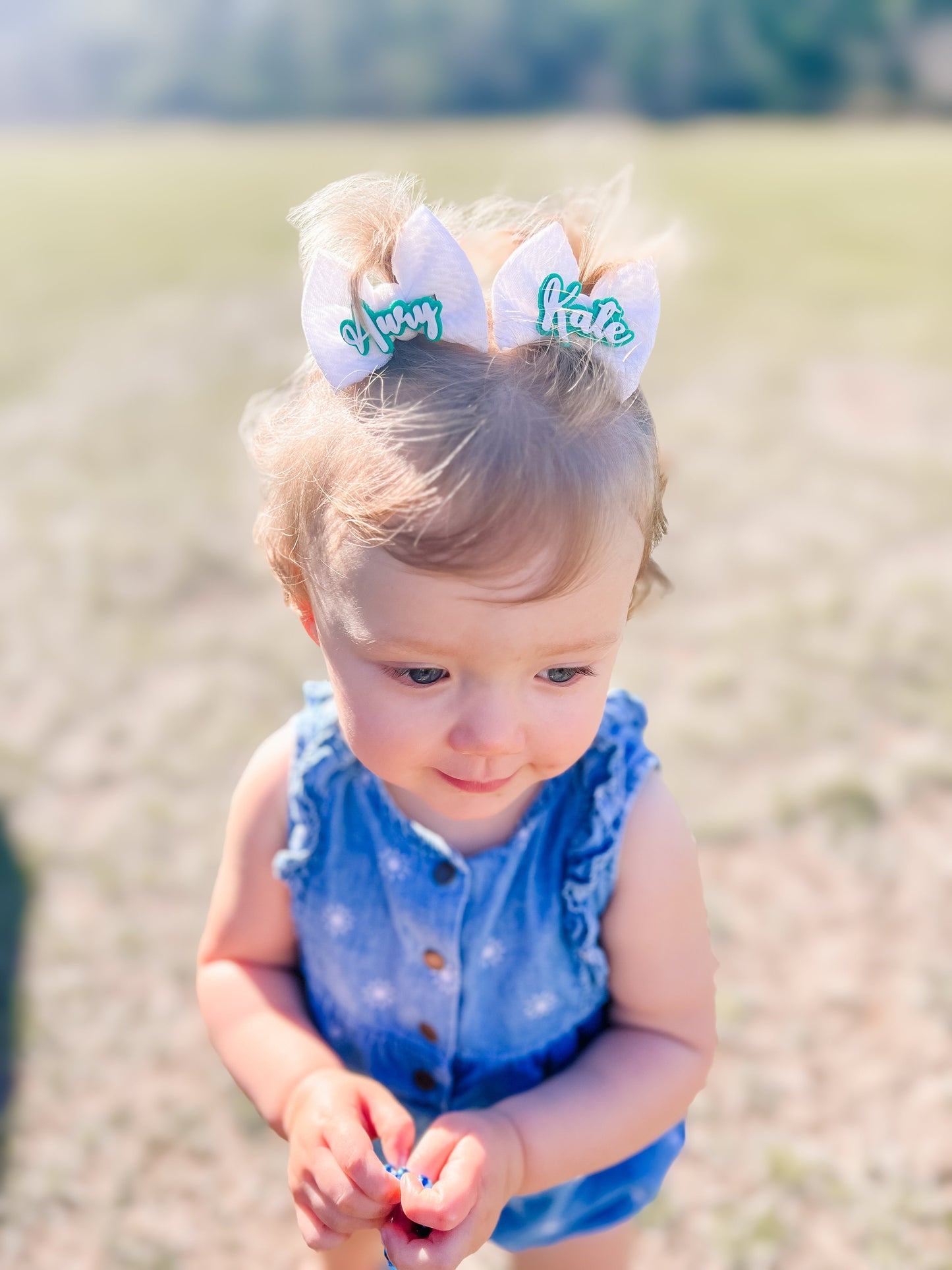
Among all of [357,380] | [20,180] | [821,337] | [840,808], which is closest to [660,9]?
[20,180]

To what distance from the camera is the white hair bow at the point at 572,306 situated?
1.13 metres

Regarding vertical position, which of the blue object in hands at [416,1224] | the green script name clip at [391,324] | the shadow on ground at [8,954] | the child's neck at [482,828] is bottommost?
the shadow on ground at [8,954]

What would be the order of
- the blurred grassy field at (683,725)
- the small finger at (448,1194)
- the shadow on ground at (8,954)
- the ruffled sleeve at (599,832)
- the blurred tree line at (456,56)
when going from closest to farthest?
the small finger at (448,1194) → the ruffled sleeve at (599,832) → the blurred grassy field at (683,725) → the shadow on ground at (8,954) → the blurred tree line at (456,56)

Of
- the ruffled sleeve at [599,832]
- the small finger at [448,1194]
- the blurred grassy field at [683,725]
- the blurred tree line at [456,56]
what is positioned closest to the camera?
the small finger at [448,1194]

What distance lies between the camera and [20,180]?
10250mm

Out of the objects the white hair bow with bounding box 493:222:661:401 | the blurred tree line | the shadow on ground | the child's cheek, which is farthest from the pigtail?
the blurred tree line

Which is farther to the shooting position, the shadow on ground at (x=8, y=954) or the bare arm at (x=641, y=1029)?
the shadow on ground at (x=8, y=954)

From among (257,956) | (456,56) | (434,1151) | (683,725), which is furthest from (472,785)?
(456,56)

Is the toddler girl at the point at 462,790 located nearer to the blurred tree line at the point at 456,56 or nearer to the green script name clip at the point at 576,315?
the green script name clip at the point at 576,315

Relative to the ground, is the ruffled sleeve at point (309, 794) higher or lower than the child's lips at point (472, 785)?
lower

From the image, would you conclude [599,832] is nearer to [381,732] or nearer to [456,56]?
[381,732]

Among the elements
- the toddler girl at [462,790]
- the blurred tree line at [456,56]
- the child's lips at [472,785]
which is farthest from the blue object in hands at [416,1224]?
the blurred tree line at [456,56]

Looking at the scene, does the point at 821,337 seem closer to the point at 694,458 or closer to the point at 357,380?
the point at 694,458

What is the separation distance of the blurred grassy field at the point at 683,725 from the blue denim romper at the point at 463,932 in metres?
0.45
